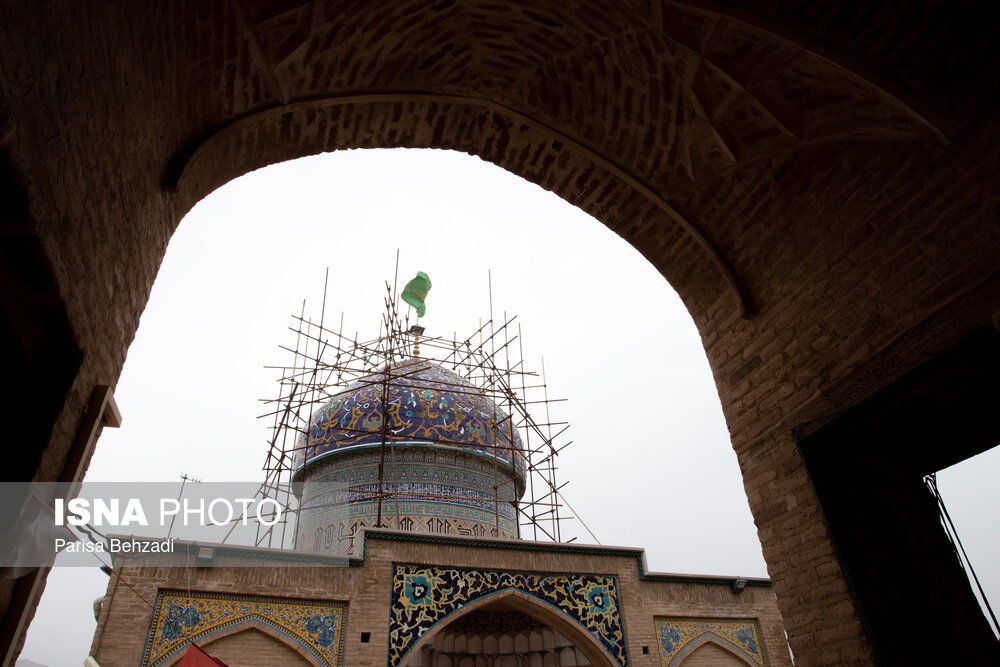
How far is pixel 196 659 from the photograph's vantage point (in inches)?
219

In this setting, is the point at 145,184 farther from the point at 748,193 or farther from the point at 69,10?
the point at 748,193

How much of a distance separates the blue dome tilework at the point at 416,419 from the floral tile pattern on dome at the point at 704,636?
12.1 feet

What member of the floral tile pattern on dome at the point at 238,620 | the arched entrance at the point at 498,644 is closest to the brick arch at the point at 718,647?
the arched entrance at the point at 498,644

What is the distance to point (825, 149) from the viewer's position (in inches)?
124

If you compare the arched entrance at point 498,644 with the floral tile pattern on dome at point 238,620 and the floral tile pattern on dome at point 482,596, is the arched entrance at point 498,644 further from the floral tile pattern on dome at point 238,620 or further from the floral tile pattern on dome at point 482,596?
the floral tile pattern on dome at point 238,620

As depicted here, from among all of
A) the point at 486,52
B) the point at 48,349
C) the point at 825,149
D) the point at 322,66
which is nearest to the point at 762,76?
the point at 825,149

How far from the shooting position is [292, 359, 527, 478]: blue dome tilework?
1024 centimetres

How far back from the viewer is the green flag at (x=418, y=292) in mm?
14133

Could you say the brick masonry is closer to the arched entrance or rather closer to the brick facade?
the brick facade

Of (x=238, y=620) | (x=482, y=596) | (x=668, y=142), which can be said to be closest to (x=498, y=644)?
(x=482, y=596)

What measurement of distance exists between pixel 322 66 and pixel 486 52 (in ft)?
2.95

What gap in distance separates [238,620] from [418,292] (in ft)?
29.0

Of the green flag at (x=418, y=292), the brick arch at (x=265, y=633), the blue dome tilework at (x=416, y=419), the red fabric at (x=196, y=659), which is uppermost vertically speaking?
the green flag at (x=418, y=292)

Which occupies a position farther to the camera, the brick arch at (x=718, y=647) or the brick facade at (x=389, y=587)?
the brick arch at (x=718, y=647)
